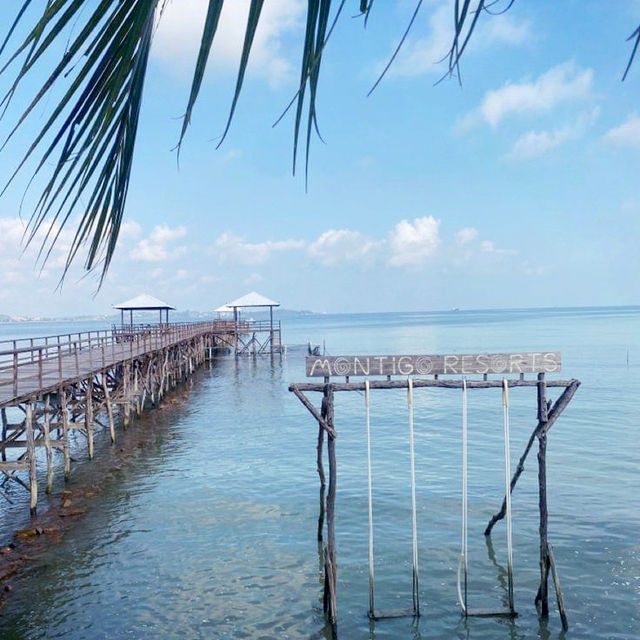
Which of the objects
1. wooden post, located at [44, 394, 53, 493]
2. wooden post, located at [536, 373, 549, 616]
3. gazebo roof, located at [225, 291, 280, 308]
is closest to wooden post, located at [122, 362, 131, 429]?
wooden post, located at [44, 394, 53, 493]

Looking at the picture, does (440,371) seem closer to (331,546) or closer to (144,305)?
(331,546)

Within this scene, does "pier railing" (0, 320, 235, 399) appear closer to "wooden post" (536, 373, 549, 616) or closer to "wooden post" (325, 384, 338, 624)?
"wooden post" (325, 384, 338, 624)

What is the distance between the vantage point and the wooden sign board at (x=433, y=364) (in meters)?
9.62

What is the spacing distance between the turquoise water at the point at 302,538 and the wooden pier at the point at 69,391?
4.32 ft

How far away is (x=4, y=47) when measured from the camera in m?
0.96

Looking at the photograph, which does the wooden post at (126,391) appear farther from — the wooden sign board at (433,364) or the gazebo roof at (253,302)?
the gazebo roof at (253,302)

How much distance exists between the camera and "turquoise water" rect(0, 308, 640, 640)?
32.2 feet

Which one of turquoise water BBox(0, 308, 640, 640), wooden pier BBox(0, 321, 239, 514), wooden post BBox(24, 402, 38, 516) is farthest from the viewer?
wooden pier BBox(0, 321, 239, 514)

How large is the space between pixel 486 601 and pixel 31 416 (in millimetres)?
10183

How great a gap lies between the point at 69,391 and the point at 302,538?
11.5m

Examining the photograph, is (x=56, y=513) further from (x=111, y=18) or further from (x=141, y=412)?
(x=111, y=18)

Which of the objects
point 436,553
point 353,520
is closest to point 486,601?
point 436,553

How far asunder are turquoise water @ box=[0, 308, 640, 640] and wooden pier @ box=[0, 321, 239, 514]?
1.32 m

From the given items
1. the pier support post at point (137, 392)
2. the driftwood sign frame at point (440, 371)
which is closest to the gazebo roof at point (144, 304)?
the pier support post at point (137, 392)
